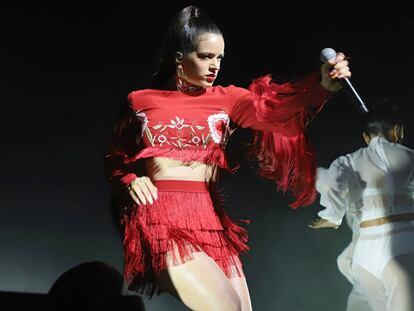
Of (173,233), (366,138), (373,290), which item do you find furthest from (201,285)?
(366,138)

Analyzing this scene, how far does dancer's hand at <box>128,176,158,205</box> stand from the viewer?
1.47 metres

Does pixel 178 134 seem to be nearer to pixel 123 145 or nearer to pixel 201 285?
pixel 123 145

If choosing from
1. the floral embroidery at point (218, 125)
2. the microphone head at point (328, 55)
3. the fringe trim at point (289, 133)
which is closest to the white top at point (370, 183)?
the fringe trim at point (289, 133)

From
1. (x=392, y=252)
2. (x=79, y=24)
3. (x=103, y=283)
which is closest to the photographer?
(x=103, y=283)

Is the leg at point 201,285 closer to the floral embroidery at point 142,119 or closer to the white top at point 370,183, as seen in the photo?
the floral embroidery at point 142,119

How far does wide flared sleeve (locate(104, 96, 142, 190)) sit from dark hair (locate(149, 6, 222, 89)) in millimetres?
109

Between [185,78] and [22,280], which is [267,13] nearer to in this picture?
[185,78]

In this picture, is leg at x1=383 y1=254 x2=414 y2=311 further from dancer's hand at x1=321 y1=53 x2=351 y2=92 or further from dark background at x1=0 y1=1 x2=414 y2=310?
dancer's hand at x1=321 y1=53 x2=351 y2=92

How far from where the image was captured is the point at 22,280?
7.09 ft

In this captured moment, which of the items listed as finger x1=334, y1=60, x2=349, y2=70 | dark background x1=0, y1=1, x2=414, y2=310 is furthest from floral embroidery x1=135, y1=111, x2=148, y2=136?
dark background x1=0, y1=1, x2=414, y2=310

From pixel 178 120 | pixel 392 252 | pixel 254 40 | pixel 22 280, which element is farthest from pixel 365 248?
pixel 22 280

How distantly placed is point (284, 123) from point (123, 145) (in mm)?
389

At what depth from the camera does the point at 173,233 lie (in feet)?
4.79

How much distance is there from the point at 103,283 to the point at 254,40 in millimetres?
1314
